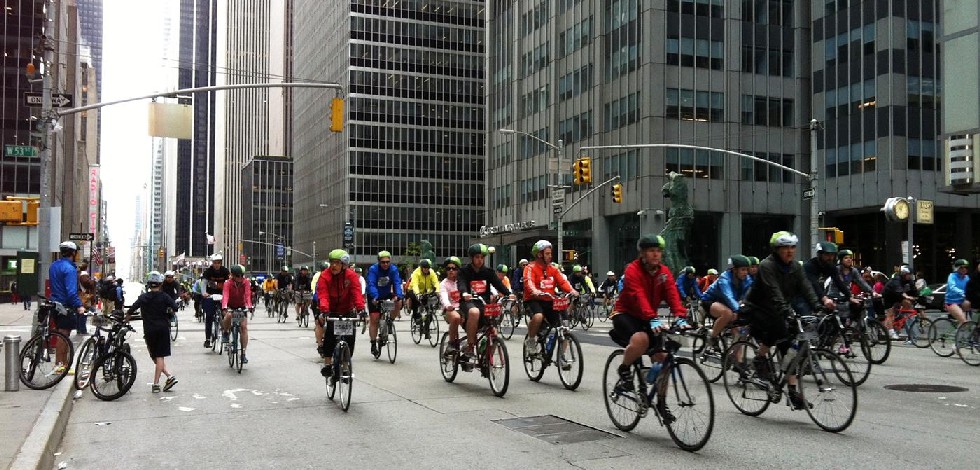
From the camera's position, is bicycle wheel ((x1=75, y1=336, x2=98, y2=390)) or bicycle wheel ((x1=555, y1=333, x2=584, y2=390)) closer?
bicycle wheel ((x1=555, y1=333, x2=584, y2=390))

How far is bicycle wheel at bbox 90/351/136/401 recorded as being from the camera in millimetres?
11258

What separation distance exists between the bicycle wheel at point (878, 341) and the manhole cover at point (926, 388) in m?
2.91

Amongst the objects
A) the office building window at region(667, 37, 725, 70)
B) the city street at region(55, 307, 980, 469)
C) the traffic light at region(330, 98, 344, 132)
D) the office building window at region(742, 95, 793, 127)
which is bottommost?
the city street at region(55, 307, 980, 469)

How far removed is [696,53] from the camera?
178 ft

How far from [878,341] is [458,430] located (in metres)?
9.43

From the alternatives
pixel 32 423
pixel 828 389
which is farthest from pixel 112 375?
pixel 828 389

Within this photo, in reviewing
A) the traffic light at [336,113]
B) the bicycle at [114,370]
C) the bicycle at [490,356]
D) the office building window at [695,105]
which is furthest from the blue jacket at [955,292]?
the office building window at [695,105]

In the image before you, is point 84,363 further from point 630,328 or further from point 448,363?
point 630,328

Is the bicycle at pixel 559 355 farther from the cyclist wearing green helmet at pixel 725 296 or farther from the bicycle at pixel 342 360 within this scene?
the bicycle at pixel 342 360

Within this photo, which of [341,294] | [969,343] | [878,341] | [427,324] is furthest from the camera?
[427,324]

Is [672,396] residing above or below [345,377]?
above

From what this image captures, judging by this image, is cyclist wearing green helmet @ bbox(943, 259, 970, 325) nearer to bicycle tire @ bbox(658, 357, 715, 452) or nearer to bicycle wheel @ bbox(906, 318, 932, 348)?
bicycle wheel @ bbox(906, 318, 932, 348)

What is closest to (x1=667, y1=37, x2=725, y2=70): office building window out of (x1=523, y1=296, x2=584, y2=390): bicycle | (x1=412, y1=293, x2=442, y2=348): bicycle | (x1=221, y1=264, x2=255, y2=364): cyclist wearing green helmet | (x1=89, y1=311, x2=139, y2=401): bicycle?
(x1=412, y1=293, x2=442, y2=348): bicycle

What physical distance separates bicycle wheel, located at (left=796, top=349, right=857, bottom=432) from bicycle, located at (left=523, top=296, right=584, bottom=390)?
3.42 metres
